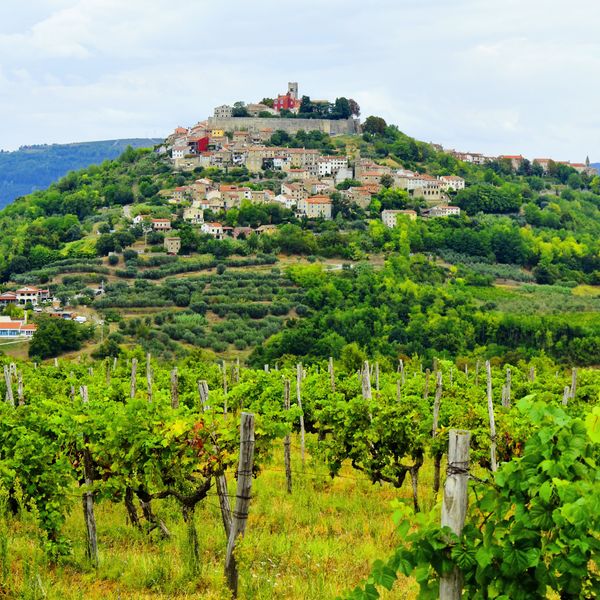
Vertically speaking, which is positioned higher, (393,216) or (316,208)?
(316,208)

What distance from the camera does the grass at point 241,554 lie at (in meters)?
6.02

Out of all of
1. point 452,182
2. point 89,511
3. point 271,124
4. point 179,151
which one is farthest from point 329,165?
point 89,511

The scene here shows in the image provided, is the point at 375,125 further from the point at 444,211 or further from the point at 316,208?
the point at 316,208

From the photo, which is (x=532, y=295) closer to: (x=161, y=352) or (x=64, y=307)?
(x=161, y=352)

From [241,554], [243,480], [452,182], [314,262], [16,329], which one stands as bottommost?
[16,329]

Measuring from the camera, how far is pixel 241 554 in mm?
5285

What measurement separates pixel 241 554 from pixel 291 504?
428 cm

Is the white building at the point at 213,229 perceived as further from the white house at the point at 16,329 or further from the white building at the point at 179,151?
the white building at the point at 179,151

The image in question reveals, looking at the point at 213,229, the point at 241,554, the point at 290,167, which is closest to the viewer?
the point at 241,554

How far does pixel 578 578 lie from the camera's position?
11.3 feet

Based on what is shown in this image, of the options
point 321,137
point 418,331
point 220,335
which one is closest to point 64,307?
point 220,335

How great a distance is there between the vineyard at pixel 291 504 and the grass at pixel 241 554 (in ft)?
0.08

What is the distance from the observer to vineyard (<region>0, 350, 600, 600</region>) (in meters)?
3.45

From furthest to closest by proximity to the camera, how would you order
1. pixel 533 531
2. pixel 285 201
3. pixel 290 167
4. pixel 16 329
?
pixel 290 167 < pixel 285 201 < pixel 16 329 < pixel 533 531
